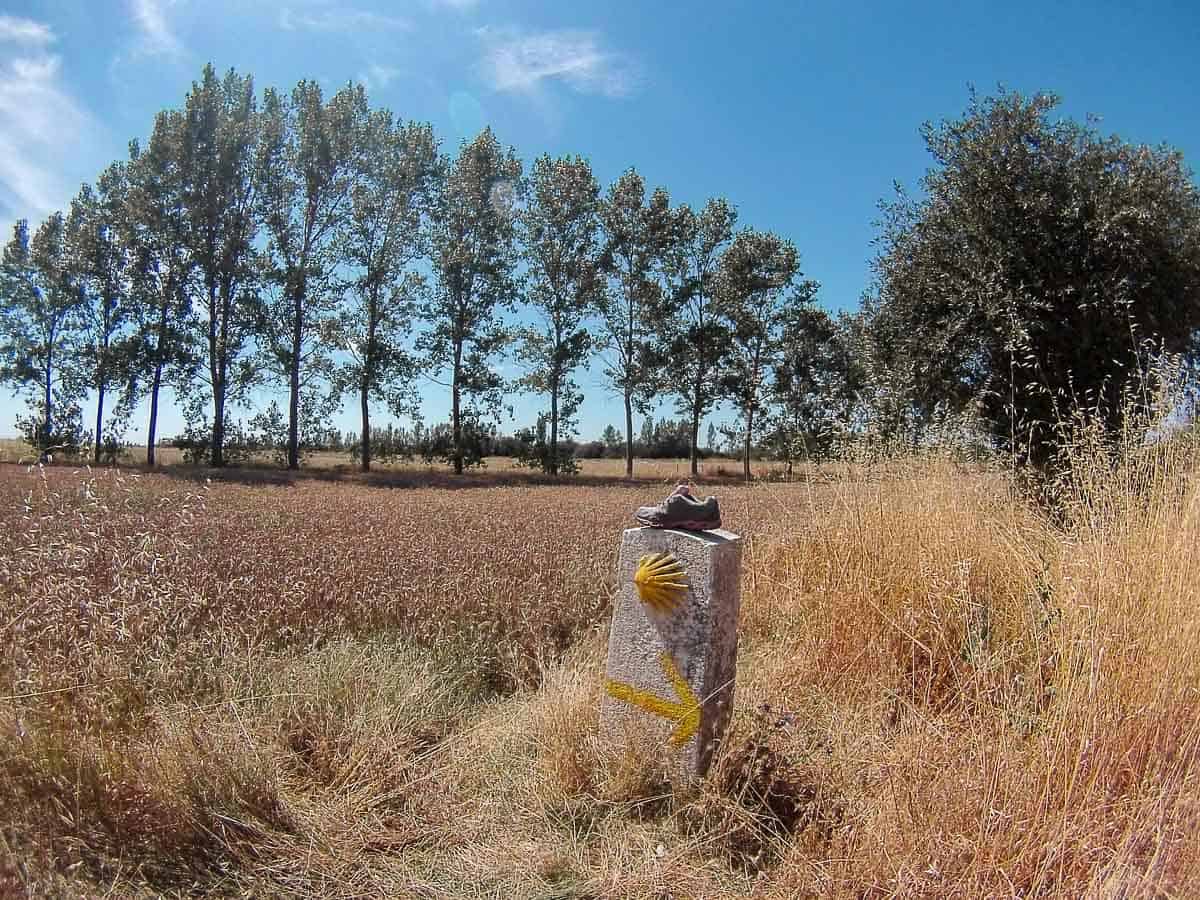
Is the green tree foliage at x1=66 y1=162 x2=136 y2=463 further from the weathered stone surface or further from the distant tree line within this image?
the weathered stone surface

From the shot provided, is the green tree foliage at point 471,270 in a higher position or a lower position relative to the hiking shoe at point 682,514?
higher

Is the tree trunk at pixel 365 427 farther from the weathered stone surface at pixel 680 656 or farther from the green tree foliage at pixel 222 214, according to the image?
the weathered stone surface at pixel 680 656

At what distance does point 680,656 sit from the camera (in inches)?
117

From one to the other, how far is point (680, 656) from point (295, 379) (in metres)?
25.2

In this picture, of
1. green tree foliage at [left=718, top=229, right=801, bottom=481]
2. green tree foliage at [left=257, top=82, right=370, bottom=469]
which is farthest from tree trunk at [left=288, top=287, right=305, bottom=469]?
green tree foliage at [left=718, top=229, right=801, bottom=481]

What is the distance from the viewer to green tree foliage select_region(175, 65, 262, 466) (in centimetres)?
2431

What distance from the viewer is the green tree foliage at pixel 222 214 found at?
24.3 metres

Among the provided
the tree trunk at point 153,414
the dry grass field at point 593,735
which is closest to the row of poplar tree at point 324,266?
the tree trunk at point 153,414

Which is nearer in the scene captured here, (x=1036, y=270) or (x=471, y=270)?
(x=1036, y=270)

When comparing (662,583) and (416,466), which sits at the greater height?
(416,466)

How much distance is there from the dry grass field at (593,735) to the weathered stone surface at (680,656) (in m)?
0.15

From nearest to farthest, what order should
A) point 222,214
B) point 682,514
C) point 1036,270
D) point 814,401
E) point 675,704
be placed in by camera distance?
1. point 675,704
2. point 682,514
3. point 814,401
4. point 1036,270
5. point 222,214

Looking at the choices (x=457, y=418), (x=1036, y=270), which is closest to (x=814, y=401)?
(x=1036, y=270)

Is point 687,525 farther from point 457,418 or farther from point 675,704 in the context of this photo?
point 457,418
